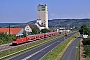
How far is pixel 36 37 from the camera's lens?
98875mm

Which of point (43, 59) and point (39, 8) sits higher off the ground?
point (39, 8)

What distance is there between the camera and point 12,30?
406 ft

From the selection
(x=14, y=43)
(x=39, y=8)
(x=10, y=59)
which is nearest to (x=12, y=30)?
(x=14, y=43)

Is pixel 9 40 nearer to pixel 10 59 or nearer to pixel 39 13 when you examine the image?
pixel 10 59

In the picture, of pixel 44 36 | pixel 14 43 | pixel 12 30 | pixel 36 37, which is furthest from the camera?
pixel 12 30

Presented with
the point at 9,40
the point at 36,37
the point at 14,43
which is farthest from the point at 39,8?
the point at 14,43

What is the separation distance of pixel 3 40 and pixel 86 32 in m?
58.8

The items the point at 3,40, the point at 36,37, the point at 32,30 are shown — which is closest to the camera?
the point at 3,40

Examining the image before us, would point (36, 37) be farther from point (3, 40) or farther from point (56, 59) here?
point (56, 59)

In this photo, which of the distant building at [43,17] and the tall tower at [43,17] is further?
the tall tower at [43,17]

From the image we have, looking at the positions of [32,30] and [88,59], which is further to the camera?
[32,30]

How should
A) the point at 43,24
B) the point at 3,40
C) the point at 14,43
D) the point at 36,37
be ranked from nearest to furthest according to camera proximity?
the point at 14,43 → the point at 3,40 → the point at 36,37 → the point at 43,24

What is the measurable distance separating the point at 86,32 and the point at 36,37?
39.2m

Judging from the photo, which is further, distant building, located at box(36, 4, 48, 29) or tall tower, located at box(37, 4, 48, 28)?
tall tower, located at box(37, 4, 48, 28)
